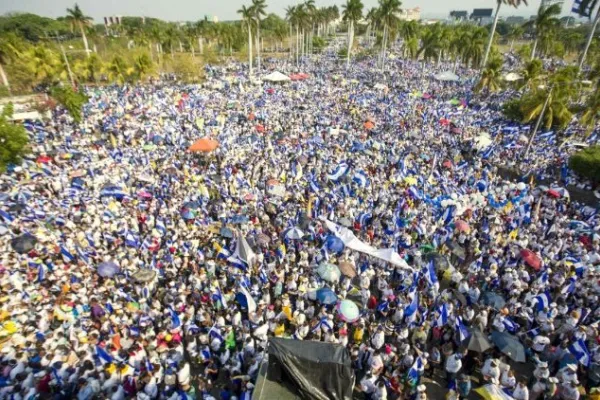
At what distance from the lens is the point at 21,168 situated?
15.5 m

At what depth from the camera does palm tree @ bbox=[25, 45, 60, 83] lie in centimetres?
2978

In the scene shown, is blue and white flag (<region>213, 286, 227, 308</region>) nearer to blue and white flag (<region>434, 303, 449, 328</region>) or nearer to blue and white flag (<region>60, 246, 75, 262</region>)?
blue and white flag (<region>60, 246, 75, 262</region>)

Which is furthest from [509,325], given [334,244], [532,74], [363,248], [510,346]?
[532,74]

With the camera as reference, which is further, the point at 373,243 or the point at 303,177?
the point at 303,177

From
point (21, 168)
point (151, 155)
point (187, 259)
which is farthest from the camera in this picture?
point (151, 155)

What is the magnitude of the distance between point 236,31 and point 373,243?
6538 centimetres

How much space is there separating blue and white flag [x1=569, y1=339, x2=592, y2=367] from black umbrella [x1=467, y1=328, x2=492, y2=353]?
1747mm

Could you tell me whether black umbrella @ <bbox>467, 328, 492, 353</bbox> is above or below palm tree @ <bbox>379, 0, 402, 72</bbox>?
below

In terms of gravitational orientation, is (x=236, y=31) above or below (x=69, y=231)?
above

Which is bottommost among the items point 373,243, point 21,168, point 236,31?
point 373,243

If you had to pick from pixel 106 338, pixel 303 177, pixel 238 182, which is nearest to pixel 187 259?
pixel 106 338

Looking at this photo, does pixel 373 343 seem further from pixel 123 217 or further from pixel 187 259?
pixel 123 217

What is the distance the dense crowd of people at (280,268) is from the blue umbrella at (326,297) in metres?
0.03

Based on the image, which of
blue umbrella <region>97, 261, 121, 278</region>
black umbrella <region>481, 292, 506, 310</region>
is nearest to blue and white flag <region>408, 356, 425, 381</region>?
black umbrella <region>481, 292, 506, 310</region>
